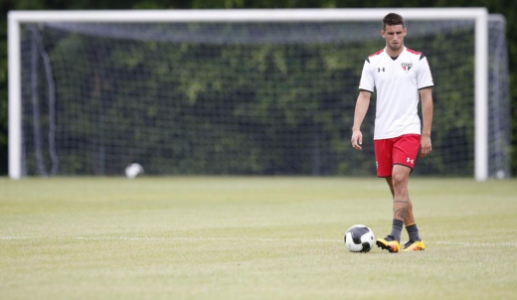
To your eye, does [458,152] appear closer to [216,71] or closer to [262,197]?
[216,71]

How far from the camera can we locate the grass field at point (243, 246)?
239 inches

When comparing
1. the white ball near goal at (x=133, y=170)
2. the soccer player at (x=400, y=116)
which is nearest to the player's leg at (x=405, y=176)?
the soccer player at (x=400, y=116)

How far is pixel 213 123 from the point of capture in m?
23.1

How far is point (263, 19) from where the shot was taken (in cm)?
2077

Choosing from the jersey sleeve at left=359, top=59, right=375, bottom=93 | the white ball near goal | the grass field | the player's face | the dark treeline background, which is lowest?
the white ball near goal

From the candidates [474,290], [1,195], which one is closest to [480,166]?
[1,195]

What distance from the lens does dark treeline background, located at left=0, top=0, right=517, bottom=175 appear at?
73.5ft

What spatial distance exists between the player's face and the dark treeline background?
14.7 metres

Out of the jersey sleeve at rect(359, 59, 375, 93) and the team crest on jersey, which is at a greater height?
the team crest on jersey

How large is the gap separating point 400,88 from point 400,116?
25cm

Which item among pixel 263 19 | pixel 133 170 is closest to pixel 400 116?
pixel 263 19

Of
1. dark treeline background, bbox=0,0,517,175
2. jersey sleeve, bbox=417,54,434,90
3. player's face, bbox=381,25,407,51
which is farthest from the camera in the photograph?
dark treeline background, bbox=0,0,517,175

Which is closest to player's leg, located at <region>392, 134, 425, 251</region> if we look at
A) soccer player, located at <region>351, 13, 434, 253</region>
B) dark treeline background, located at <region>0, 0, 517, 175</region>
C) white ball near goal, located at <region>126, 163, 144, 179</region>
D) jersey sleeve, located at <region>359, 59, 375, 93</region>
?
soccer player, located at <region>351, 13, 434, 253</region>

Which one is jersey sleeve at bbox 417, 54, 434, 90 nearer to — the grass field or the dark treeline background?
the grass field
